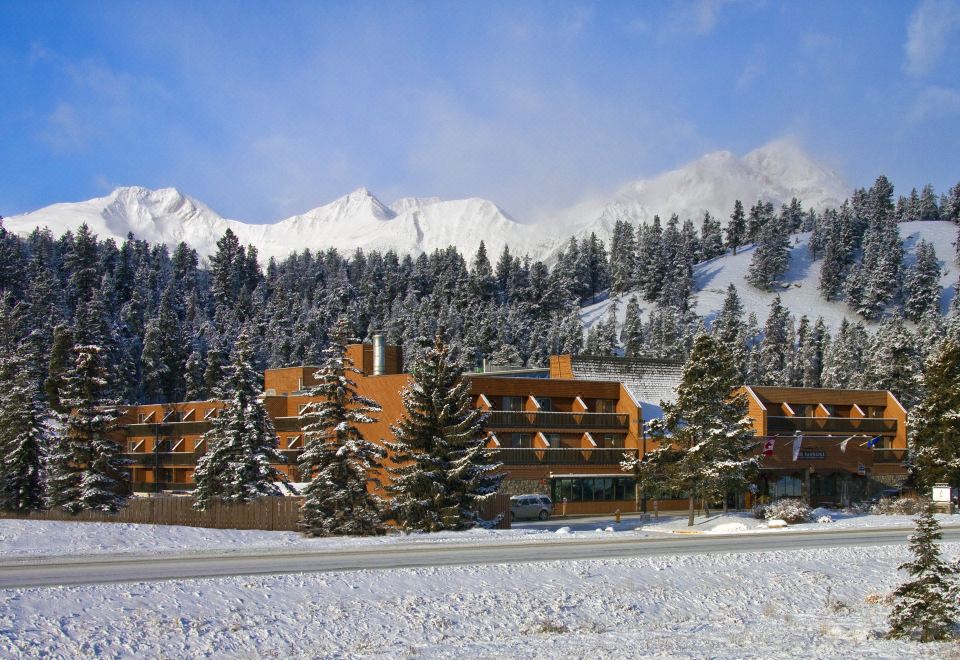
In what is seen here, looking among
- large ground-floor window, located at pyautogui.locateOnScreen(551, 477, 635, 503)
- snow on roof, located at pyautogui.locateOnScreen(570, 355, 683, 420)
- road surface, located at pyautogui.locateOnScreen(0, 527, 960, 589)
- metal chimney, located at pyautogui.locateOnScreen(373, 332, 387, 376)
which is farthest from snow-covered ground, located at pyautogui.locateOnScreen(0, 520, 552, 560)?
snow on roof, located at pyautogui.locateOnScreen(570, 355, 683, 420)

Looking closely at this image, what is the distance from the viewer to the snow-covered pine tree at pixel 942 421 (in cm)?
6200

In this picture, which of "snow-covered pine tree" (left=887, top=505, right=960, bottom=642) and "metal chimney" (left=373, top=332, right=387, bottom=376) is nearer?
"snow-covered pine tree" (left=887, top=505, right=960, bottom=642)

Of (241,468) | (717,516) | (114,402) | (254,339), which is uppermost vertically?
(254,339)

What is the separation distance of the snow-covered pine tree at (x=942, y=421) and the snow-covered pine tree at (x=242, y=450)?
41.8 metres

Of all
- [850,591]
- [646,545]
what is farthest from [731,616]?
[646,545]

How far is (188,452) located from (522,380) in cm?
3344

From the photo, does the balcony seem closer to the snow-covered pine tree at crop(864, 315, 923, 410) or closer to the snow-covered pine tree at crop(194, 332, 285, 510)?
the snow-covered pine tree at crop(194, 332, 285, 510)

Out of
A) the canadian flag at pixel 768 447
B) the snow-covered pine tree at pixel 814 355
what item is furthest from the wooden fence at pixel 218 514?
the snow-covered pine tree at pixel 814 355

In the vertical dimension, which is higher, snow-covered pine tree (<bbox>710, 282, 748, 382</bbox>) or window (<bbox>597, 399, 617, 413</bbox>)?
snow-covered pine tree (<bbox>710, 282, 748, 382</bbox>)

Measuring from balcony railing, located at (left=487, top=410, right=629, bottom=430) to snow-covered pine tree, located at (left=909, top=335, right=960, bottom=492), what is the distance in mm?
21069

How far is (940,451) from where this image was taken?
206ft

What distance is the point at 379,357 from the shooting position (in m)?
75.8

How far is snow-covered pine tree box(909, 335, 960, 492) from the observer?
62000mm

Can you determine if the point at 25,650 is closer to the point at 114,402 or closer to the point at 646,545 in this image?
the point at 646,545
